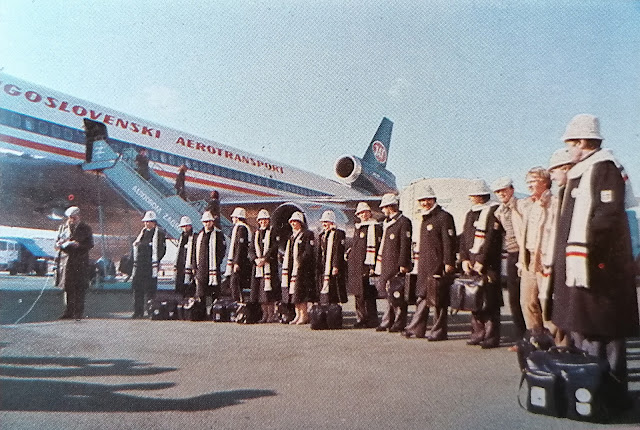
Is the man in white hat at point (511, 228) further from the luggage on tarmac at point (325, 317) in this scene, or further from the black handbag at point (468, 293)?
the luggage on tarmac at point (325, 317)

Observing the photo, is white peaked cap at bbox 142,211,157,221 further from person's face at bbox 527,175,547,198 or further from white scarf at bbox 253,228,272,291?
person's face at bbox 527,175,547,198

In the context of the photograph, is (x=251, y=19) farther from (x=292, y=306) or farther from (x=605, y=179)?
(x=292, y=306)

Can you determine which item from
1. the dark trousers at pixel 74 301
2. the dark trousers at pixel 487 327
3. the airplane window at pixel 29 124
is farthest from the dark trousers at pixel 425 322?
the airplane window at pixel 29 124

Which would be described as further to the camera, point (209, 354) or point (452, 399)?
point (209, 354)

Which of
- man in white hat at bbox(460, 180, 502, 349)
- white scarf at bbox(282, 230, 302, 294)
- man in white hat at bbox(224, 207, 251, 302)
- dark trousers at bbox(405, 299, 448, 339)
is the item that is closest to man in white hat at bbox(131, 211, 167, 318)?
man in white hat at bbox(224, 207, 251, 302)

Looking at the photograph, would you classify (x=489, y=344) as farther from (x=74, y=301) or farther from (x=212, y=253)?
(x=74, y=301)

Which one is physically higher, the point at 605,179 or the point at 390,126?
the point at 390,126

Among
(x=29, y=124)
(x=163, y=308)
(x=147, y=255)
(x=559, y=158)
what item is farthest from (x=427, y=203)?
(x=29, y=124)

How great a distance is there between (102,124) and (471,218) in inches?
162

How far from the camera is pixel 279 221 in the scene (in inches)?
247

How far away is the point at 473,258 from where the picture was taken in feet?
12.2

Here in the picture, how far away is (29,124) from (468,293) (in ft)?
19.9

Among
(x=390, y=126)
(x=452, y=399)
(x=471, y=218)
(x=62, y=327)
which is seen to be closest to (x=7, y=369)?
(x=62, y=327)

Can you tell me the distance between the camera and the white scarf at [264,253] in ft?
17.2
